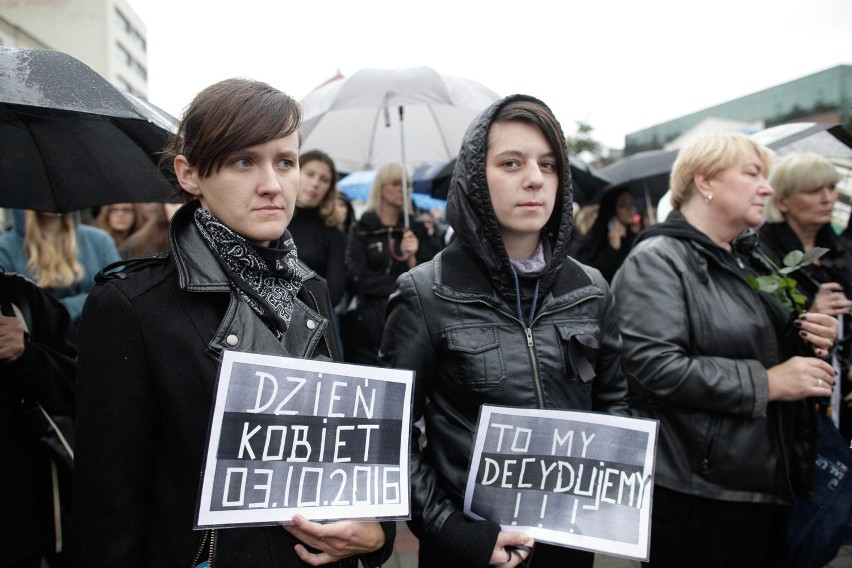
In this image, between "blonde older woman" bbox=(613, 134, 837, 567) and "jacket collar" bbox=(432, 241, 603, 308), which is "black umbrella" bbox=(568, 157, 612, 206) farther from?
"jacket collar" bbox=(432, 241, 603, 308)

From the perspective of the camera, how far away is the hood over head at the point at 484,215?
5.80 ft

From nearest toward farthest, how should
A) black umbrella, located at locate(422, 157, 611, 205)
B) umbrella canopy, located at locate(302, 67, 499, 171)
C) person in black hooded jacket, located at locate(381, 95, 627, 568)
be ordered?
1. person in black hooded jacket, located at locate(381, 95, 627, 568)
2. umbrella canopy, located at locate(302, 67, 499, 171)
3. black umbrella, located at locate(422, 157, 611, 205)

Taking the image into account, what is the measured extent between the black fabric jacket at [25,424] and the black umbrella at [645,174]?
5.52 metres

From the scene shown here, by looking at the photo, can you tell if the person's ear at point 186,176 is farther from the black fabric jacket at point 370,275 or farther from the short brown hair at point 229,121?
the black fabric jacket at point 370,275

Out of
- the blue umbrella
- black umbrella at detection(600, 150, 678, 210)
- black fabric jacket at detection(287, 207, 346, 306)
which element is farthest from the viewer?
the blue umbrella

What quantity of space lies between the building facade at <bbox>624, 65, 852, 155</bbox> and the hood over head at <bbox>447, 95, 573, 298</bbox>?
10.2 ft

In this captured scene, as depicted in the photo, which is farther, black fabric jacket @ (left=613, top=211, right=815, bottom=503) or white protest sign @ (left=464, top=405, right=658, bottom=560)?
black fabric jacket @ (left=613, top=211, right=815, bottom=503)

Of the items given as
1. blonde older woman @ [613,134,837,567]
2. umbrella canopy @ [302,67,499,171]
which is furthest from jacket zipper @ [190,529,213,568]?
umbrella canopy @ [302,67,499,171]

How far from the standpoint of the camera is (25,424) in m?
1.98

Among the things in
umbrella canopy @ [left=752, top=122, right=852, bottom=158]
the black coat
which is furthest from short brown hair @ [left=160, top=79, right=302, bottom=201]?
the black coat

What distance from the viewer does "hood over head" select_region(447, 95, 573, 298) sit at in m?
1.77

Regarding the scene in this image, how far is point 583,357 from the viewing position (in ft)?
5.65

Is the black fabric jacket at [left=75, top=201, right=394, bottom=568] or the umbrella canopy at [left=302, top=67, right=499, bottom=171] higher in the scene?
the umbrella canopy at [left=302, top=67, right=499, bottom=171]

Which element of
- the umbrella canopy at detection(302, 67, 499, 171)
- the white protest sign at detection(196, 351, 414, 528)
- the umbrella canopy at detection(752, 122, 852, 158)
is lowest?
the white protest sign at detection(196, 351, 414, 528)
